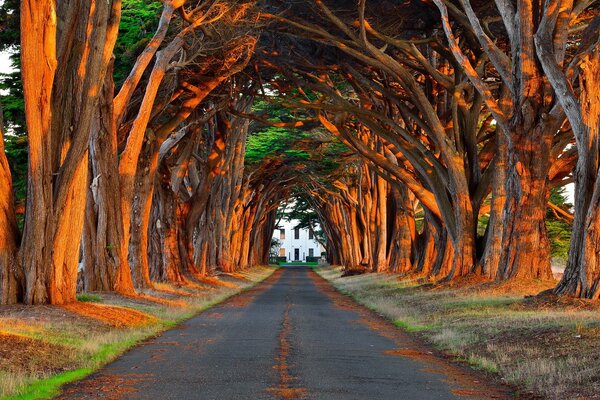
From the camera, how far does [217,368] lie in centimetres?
1084

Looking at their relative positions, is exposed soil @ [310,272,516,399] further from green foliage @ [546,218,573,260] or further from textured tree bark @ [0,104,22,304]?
green foliage @ [546,218,573,260]

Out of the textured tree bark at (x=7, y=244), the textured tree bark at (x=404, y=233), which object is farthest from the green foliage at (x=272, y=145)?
the textured tree bark at (x=7, y=244)

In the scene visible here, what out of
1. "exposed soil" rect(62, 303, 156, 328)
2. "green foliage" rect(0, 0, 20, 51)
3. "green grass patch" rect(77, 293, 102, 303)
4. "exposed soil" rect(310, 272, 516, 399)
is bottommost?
"exposed soil" rect(310, 272, 516, 399)

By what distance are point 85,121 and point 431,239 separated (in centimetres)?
2205

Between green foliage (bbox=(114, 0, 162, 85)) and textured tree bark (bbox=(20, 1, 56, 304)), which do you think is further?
green foliage (bbox=(114, 0, 162, 85))

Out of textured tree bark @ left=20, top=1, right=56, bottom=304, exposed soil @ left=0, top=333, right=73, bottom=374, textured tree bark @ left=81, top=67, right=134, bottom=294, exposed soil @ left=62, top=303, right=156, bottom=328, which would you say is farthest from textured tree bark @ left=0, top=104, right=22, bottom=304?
textured tree bark @ left=81, top=67, right=134, bottom=294

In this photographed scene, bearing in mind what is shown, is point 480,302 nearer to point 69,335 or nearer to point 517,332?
point 517,332

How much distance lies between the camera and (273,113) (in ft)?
129

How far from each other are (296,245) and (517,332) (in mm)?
148826

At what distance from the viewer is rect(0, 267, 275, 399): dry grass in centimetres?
979

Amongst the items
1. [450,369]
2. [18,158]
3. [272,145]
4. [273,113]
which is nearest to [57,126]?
[450,369]

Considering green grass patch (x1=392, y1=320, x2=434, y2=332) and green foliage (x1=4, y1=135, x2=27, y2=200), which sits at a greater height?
green foliage (x1=4, y1=135, x2=27, y2=200)

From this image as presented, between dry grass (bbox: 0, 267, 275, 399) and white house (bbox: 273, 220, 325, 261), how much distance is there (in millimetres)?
138692

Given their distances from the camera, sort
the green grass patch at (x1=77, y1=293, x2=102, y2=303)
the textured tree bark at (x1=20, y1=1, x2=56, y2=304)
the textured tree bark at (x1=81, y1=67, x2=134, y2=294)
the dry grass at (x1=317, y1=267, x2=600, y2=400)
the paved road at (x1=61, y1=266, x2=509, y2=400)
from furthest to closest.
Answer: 1. the textured tree bark at (x1=81, y1=67, x2=134, y2=294)
2. the green grass patch at (x1=77, y1=293, x2=102, y2=303)
3. the textured tree bark at (x1=20, y1=1, x2=56, y2=304)
4. the dry grass at (x1=317, y1=267, x2=600, y2=400)
5. the paved road at (x1=61, y1=266, x2=509, y2=400)
